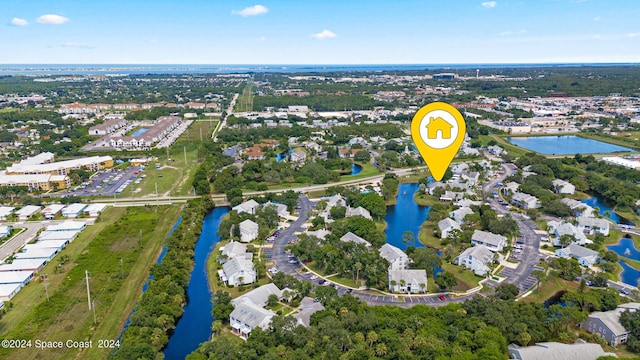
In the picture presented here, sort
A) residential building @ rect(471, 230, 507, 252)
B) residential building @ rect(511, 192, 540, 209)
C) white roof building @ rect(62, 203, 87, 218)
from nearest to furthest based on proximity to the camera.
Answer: residential building @ rect(471, 230, 507, 252)
white roof building @ rect(62, 203, 87, 218)
residential building @ rect(511, 192, 540, 209)

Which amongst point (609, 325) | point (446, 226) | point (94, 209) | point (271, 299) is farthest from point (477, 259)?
point (94, 209)

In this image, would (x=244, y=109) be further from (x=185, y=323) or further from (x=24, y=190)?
(x=185, y=323)

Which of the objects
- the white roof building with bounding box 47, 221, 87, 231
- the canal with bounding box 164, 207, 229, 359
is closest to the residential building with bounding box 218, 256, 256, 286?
the canal with bounding box 164, 207, 229, 359

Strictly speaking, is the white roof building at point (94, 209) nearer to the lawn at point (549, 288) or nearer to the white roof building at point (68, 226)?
the white roof building at point (68, 226)

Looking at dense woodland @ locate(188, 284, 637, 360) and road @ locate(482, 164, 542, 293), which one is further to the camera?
road @ locate(482, 164, 542, 293)

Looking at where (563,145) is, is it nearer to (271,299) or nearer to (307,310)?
(307,310)

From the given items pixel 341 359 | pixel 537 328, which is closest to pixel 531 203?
pixel 537 328

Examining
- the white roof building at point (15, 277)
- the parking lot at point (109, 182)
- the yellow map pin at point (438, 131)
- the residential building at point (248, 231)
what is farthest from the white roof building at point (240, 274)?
the parking lot at point (109, 182)

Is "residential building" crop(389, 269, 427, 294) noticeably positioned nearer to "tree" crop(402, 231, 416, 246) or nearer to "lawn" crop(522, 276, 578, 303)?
"lawn" crop(522, 276, 578, 303)
